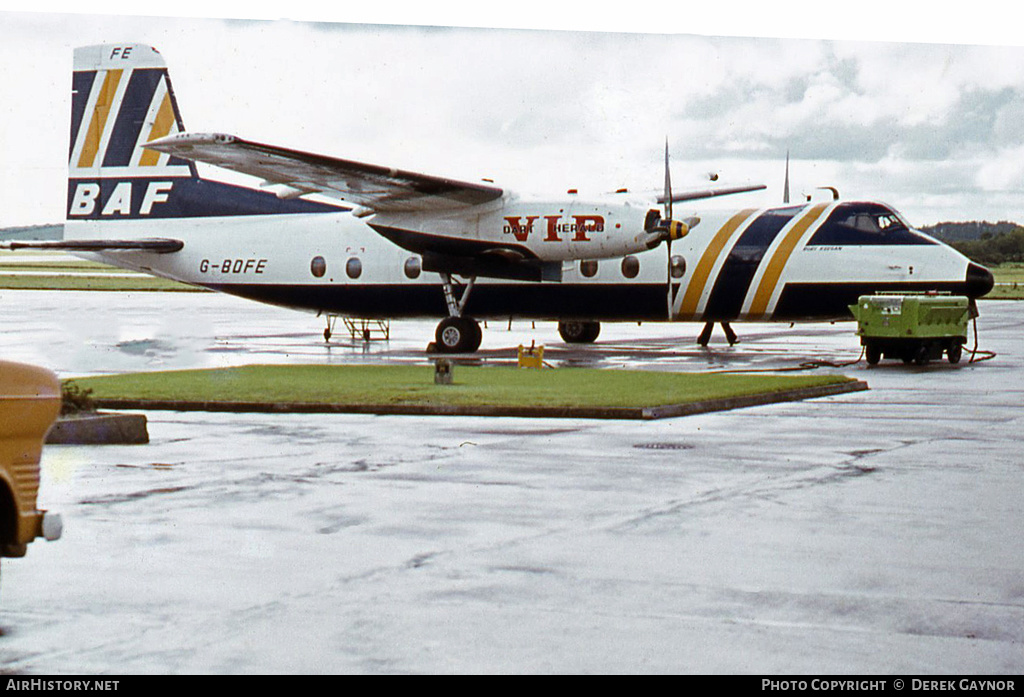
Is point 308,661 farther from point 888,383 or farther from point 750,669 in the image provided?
point 888,383

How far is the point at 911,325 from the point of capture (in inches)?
1069

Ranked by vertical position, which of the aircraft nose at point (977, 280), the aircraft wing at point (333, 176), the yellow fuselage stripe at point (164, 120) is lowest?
the aircraft nose at point (977, 280)

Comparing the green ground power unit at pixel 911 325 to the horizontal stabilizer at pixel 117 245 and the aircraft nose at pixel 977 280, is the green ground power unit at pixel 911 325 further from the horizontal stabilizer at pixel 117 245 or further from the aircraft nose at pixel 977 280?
the horizontal stabilizer at pixel 117 245

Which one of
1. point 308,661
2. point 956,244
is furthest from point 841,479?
point 956,244

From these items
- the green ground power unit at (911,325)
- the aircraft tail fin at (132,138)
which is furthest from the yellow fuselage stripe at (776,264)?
the aircraft tail fin at (132,138)

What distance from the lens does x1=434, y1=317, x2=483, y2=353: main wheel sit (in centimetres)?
3095

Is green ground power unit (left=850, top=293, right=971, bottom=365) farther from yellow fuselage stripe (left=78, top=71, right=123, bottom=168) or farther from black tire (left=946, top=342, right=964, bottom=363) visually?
yellow fuselage stripe (left=78, top=71, right=123, bottom=168)

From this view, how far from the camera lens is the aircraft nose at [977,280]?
94.9ft

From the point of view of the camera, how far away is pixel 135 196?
119 feet

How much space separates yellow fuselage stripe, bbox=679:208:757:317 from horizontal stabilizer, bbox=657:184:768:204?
1884mm

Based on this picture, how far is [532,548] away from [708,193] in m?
26.9

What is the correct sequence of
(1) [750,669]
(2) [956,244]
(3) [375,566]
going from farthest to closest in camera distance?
1. (2) [956,244]
2. (3) [375,566]
3. (1) [750,669]

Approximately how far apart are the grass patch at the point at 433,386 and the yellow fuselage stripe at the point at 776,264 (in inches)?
243

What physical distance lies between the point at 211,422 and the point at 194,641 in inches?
418
